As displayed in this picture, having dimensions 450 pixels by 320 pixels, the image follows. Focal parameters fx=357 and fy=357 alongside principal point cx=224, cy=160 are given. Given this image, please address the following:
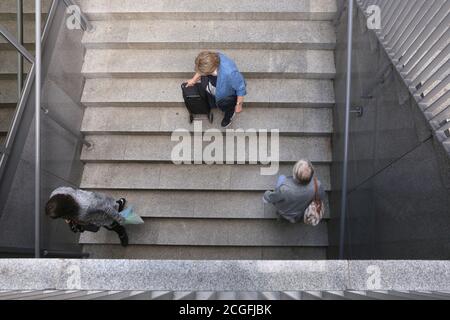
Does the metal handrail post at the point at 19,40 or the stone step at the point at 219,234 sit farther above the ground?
the metal handrail post at the point at 19,40

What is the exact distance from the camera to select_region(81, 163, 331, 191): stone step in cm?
507

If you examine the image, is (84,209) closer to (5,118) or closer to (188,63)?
(5,118)

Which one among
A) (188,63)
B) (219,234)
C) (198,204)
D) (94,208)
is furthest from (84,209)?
(188,63)

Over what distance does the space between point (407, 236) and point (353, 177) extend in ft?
4.26

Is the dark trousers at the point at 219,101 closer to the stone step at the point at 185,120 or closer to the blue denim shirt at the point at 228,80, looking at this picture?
the blue denim shirt at the point at 228,80

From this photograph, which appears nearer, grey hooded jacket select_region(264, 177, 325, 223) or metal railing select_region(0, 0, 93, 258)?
metal railing select_region(0, 0, 93, 258)

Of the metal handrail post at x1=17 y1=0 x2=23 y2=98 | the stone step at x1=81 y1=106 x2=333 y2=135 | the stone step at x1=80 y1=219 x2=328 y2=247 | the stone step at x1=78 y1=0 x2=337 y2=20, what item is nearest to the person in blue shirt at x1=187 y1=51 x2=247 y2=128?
the stone step at x1=81 y1=106 x2=333 y2=135

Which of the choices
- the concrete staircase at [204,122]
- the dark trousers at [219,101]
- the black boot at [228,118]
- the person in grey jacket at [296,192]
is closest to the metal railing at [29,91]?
the concrete staircase at [204,122]

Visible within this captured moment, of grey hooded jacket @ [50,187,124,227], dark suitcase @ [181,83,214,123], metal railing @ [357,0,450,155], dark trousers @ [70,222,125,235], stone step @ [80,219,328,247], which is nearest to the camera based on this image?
metal railing @ [357,0,450,155]

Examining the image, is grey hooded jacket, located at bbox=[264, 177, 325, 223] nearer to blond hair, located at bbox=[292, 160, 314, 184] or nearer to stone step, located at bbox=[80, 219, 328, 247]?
blond hair, located at bbox=[292, 160, 314, 184]

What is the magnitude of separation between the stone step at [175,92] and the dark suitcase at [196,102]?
446 mm

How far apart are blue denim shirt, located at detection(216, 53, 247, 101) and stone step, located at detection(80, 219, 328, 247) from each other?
6.36 ft

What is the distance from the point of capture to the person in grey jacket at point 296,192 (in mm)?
3498
